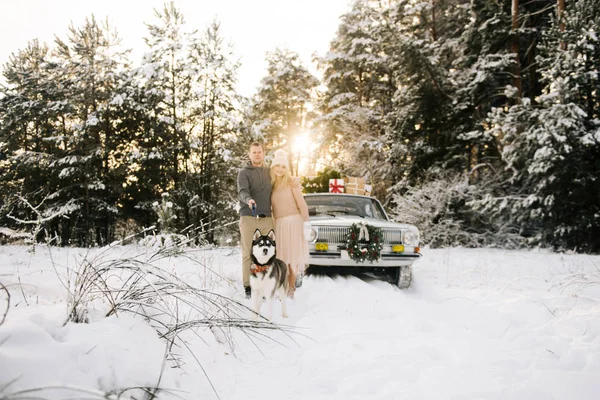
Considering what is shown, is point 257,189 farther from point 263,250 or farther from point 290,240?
point 263,250

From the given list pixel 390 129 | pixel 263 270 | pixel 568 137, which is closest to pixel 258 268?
pixel 263 270

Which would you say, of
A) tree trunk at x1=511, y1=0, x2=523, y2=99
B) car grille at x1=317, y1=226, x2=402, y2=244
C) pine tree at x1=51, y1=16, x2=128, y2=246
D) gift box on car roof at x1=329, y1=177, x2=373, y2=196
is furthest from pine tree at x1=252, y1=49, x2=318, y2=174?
car grille at x1=317, y1=226, x2=402, y2=244

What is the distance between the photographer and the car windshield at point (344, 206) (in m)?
6.68

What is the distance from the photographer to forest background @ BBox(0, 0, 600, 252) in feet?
34.7

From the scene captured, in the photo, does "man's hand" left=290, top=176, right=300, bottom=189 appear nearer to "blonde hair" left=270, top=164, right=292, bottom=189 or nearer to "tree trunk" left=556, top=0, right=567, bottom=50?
"blonde hair" left=270, top=164, right=292, bottom=189

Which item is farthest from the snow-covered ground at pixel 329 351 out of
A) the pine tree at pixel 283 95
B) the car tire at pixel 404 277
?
the pine tree at pixel 283 95

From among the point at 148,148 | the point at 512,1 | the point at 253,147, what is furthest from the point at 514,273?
the point at 148,148

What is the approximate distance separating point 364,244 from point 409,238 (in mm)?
772

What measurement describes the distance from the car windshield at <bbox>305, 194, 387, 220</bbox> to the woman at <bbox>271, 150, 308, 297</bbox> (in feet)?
7.63

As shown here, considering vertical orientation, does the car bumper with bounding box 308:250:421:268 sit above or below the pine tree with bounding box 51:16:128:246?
below

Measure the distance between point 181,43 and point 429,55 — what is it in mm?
11739

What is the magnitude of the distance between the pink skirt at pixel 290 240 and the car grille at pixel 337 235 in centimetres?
122

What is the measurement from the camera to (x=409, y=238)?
18.3ft

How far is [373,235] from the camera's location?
543cm
